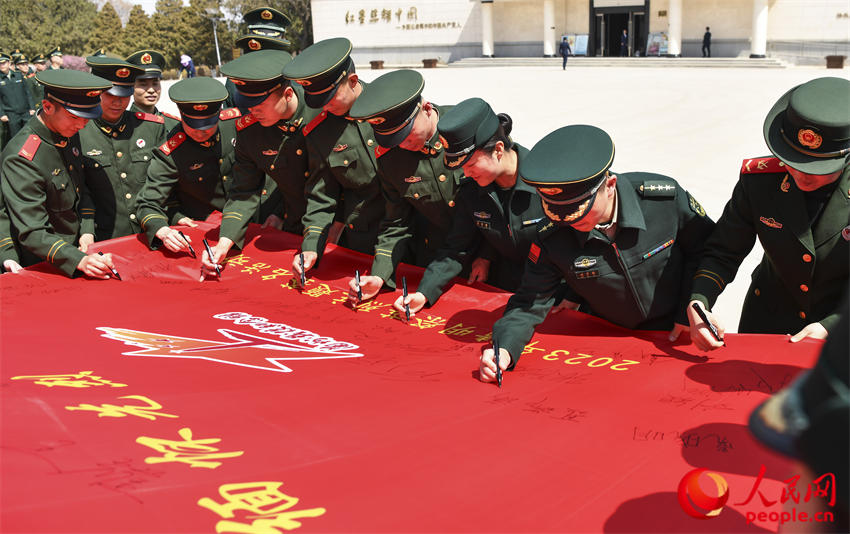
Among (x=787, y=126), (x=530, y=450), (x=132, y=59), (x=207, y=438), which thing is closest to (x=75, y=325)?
(x=207, y=438)

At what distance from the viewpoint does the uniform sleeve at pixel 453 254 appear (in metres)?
3.54

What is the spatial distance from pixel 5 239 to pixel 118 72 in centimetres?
156

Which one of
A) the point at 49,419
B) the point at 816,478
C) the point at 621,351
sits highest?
the point at 816,478

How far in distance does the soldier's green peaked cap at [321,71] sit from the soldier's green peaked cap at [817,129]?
230cm

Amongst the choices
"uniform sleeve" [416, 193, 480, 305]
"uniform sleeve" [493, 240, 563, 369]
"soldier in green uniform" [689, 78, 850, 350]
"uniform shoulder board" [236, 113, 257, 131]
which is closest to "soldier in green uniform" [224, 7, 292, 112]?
"uniform shoulder board" [236, 113, 257, 131]

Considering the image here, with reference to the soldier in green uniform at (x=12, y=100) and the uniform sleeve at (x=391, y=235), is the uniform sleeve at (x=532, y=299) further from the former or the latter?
the soldier in green uniform at (x=12, y=100)

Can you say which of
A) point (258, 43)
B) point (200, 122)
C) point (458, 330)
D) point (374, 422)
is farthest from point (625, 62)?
point (374, 422)

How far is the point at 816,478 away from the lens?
0.98m

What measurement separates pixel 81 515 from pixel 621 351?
6.57 feet

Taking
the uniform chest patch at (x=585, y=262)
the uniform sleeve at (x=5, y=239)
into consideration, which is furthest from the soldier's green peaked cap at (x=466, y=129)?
the uniform sleeve at (x=5, y=239)

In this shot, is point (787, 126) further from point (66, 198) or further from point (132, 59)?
point (132, 59)

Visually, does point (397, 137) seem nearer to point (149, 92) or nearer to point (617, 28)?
point (149, 92)

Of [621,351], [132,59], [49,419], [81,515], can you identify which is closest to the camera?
[81,515]

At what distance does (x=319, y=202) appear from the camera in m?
4.28
